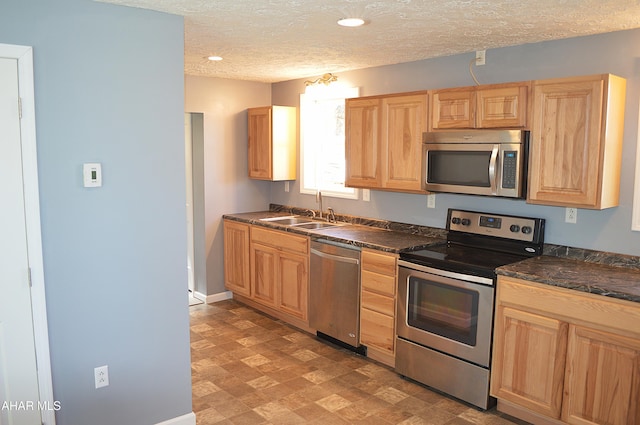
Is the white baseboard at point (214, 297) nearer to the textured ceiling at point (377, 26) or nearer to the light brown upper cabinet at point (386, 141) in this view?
the light brown upper cabinet at point (386, 141)

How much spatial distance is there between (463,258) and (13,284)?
2.62 meters

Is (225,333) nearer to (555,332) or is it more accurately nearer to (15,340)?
(15,340)

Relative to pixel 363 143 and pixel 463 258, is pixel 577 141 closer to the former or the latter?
pixel 463 258

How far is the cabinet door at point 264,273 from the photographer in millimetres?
4824

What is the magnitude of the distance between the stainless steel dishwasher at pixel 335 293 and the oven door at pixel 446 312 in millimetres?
485

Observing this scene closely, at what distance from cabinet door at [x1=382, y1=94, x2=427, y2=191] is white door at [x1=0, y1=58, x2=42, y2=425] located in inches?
101

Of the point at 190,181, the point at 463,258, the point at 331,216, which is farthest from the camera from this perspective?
the point at 190,181

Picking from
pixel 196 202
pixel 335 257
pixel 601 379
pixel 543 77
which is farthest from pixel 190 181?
pixel 601 379

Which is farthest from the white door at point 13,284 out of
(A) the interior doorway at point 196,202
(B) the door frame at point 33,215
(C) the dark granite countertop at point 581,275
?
(A) the interior doorway at point 196,202

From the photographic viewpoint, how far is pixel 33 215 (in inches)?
95.8

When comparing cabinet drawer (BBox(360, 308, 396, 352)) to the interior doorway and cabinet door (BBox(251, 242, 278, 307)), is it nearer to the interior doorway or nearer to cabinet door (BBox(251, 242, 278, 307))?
cabinet door (BBox(251, 242, 278, 307))

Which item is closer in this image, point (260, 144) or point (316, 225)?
point (316, 225)

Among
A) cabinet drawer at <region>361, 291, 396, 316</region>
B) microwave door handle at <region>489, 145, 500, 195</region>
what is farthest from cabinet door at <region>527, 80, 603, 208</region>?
cabinet drawer at <region>361, 291, 396, 316</region>

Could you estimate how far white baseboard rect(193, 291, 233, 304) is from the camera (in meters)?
5.46
